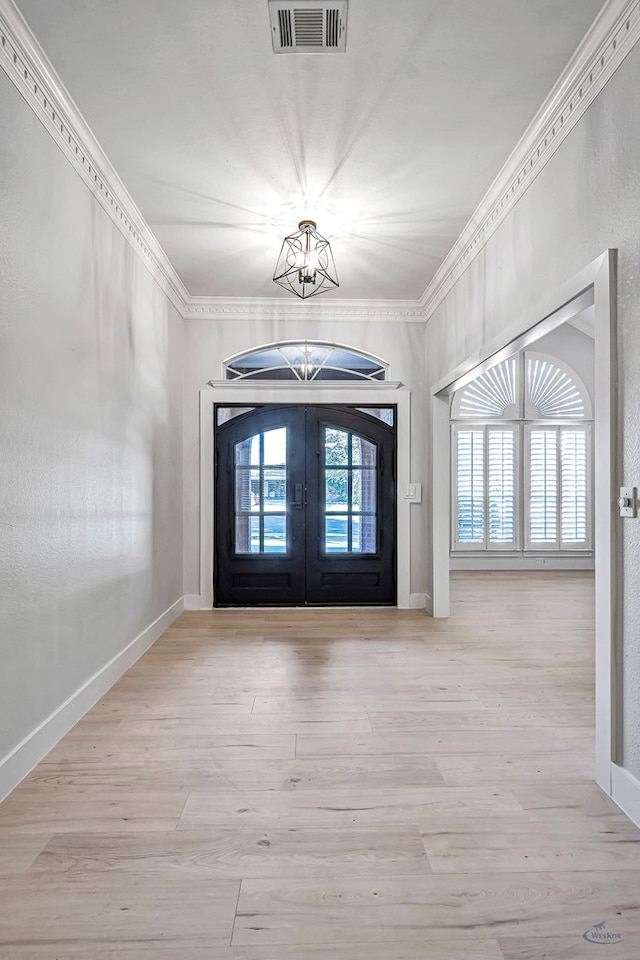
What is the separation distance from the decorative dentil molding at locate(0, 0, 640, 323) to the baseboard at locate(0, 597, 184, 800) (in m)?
2.65

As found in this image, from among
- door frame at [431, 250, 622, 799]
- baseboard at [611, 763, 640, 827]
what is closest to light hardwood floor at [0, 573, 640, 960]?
baseboard at [611, 763, 640, 827]

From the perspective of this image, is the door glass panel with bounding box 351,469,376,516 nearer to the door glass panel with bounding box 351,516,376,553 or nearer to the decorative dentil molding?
the door glass panel with bounding box 351,516,376,553

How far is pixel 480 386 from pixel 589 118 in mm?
5798

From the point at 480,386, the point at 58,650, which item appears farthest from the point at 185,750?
the point at 480,386

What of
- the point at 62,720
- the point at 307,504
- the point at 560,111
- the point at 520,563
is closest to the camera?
the point at 560,111

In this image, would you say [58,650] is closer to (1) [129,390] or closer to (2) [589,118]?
(1) [129,390]

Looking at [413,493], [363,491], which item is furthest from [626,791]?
[363,491]

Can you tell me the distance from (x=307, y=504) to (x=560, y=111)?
12.1 ft

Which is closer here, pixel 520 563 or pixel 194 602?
pixel 194 602

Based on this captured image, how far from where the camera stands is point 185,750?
97.6 inches

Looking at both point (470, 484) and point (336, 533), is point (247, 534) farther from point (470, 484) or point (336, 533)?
point (470, 484)

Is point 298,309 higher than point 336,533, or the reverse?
point 298,309

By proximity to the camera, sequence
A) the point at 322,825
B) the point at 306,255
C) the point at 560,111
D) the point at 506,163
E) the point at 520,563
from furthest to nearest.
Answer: the point at 520,563
the point at 306,255
the point at 506,163
the point at 560,111
the point at 322,825

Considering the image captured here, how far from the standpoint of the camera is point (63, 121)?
2.54m
